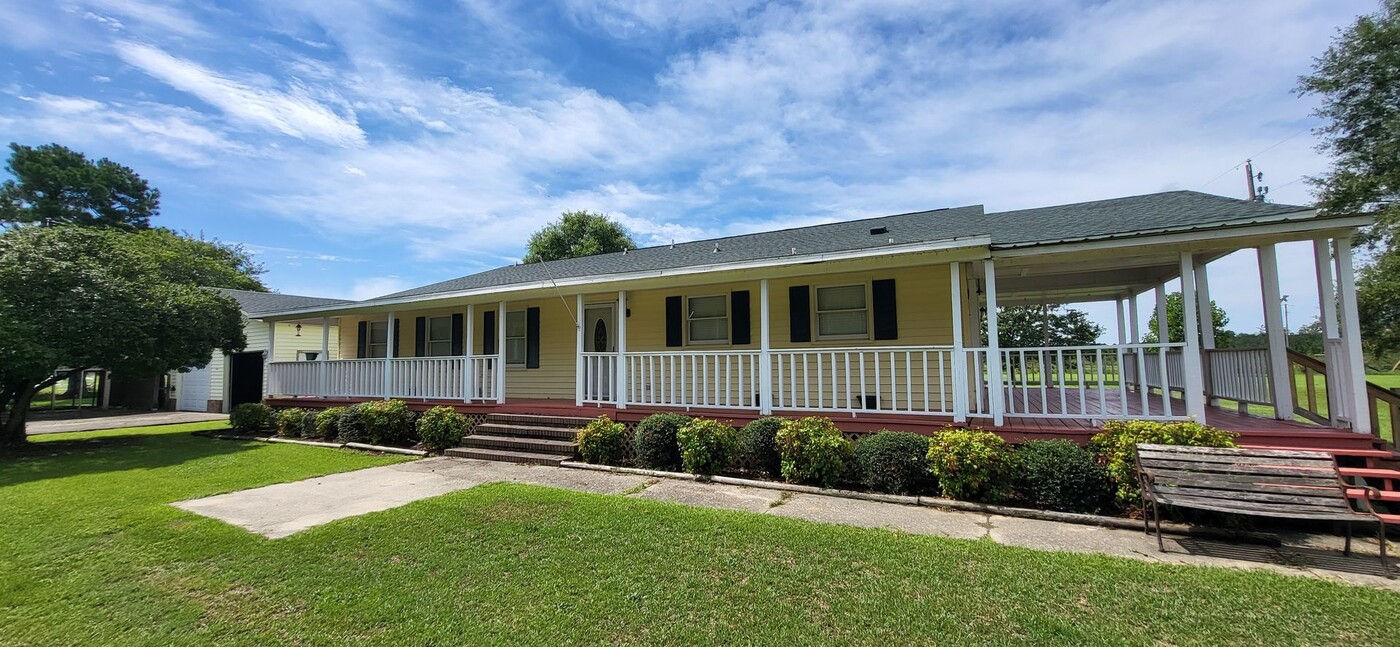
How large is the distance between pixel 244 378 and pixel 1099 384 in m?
24.6

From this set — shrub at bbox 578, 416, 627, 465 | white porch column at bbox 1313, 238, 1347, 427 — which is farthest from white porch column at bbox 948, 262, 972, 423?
shrub at bbox 578, 416, 627, 465

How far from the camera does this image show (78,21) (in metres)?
8.27

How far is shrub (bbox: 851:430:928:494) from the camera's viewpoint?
A: 5.97 metres

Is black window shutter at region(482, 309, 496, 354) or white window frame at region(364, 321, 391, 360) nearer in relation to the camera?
black window shutter at region(482, 309, 496, 354)

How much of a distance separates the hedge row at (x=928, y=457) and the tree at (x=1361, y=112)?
19113 mm

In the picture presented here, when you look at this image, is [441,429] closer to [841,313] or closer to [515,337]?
[515,337]

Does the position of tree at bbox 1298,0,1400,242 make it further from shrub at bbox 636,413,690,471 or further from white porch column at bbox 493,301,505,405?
white porch column at bbox 493,301,505,405

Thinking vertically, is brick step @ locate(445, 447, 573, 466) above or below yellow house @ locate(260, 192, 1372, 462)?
below

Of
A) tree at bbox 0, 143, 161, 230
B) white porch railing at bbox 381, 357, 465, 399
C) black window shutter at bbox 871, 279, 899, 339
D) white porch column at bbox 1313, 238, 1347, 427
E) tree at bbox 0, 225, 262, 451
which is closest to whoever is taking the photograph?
white porch column at bbox 1313, 238, 1347, 427

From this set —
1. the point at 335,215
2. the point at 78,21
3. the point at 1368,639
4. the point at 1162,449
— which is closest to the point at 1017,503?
the point at 1162,449

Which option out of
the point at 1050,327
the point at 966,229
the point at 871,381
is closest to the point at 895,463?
the point at 871,381

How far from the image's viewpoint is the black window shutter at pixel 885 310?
8.34 meters

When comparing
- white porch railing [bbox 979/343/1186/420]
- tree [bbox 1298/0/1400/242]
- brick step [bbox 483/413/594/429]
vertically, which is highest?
tree [bbox 1298/0/1400/242]

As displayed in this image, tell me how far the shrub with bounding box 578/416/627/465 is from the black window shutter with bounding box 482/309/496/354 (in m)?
4.86
